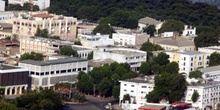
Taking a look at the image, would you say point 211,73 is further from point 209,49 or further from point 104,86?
point 209,49

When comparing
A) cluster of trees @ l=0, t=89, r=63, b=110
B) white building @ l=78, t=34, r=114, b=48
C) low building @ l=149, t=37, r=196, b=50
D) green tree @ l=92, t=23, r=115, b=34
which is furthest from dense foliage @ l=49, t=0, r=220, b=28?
cluster of trees @ l=0, t=89, r=63, b=110

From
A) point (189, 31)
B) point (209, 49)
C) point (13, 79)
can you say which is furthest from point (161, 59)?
point (189, 31)

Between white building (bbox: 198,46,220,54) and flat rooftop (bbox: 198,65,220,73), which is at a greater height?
white building (bbox: 198,46,220,54)

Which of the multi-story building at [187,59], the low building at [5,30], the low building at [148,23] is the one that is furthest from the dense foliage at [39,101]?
the low building at [148,23]

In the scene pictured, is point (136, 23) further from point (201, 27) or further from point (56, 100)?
point (56, 100)

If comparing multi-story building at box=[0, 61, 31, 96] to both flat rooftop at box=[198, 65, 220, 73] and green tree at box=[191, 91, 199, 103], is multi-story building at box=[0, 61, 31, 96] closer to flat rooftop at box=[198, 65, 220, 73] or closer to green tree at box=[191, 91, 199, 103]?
green tree at box=[191, 91, 199, 103]
